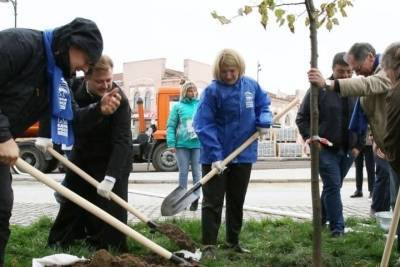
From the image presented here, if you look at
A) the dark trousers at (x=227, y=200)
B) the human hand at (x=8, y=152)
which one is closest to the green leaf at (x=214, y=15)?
the human hand at (x=8, y=152)

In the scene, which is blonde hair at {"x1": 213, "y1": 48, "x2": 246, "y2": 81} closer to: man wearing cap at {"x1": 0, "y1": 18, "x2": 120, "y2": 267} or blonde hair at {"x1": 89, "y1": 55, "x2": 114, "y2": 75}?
blonde hair at {"x1": 89, "y1": 55, "x2": 114, "y2": 75}

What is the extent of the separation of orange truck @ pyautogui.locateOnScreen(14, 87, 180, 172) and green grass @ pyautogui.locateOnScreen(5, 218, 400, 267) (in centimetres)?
1013

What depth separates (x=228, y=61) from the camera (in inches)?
178

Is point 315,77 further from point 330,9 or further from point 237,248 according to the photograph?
point 237,248

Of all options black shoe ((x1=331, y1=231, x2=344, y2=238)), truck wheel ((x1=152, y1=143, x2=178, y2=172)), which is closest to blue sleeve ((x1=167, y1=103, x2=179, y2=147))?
black shoe ((x1=331, y1=231, x2=344, y2=238))

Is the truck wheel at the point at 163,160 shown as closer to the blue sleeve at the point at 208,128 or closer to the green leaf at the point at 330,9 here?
the blue sleeve at the point at 208,128

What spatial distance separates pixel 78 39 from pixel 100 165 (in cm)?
186

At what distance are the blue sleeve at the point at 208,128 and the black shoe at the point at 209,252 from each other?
2.40 feet

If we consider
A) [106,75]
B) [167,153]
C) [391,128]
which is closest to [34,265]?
[106,75]

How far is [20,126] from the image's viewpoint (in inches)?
133

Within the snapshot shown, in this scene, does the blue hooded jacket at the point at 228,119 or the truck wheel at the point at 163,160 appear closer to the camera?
the blue hooded jacket at the point at 228,119

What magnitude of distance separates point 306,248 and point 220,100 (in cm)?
148

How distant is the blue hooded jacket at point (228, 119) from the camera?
4.62 m

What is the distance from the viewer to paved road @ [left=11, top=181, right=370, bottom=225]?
24.5 feet
